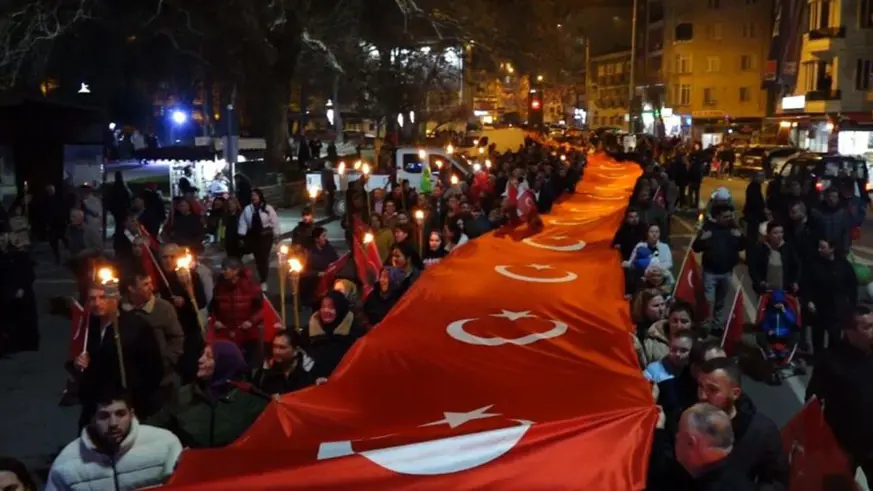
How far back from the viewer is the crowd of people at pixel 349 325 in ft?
15.3

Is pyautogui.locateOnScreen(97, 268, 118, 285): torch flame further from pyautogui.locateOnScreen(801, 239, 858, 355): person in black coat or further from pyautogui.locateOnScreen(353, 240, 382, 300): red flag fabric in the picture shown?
pyautogui.locateOnScreen(801, 239, 858, 355): person in black coat

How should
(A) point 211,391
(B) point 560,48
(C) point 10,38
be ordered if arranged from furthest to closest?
(B) point 560,48
(C) point 10,38
(A) point 211,391

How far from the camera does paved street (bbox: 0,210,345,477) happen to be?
25.5 ft

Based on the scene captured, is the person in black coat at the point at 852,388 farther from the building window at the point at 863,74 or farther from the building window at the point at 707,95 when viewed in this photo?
the building window at the point at 707,95

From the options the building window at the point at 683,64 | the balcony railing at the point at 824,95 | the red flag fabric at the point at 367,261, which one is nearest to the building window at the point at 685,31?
the building window at the point at 683,64

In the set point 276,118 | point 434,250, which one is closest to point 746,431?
point 434,250

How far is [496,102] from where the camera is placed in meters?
72.4

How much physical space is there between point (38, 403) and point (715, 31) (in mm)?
66653

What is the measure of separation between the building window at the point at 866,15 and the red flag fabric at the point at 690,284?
39.6 m

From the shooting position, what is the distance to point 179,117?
4528 cm

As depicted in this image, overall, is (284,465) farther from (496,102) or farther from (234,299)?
(496,102)

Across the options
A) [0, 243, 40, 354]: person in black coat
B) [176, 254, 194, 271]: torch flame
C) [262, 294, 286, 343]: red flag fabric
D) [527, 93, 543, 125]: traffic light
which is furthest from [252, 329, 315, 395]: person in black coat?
[527, 93, 543, 125]: traffic light

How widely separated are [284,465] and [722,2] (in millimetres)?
69379

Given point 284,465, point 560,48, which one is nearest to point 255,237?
point 284,465
